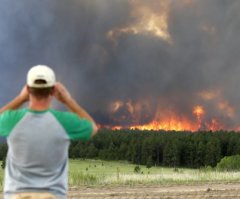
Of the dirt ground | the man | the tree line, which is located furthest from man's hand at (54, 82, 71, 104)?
the tree line

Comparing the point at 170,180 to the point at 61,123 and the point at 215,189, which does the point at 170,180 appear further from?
the point at 61,123

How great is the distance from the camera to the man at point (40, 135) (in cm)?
378

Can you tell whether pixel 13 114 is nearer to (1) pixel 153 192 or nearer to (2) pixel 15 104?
(2) pixel 15 104

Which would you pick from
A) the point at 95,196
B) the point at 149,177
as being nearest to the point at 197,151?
the point at 149,177

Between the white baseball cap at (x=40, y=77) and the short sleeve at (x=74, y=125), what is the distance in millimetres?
203

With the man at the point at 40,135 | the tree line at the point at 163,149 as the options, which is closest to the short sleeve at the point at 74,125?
the man at the point at 40,135

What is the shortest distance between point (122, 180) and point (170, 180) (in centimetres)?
201

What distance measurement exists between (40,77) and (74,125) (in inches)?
14.5

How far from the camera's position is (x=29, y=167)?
149 inches

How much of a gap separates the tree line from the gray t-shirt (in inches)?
2653

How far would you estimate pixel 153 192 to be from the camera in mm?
18797

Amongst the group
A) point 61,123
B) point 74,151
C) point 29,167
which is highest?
point 74,151

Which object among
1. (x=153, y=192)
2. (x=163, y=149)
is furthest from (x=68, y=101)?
(x=163, y=149)

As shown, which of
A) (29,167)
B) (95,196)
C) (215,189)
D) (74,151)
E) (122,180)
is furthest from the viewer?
(74,151)
